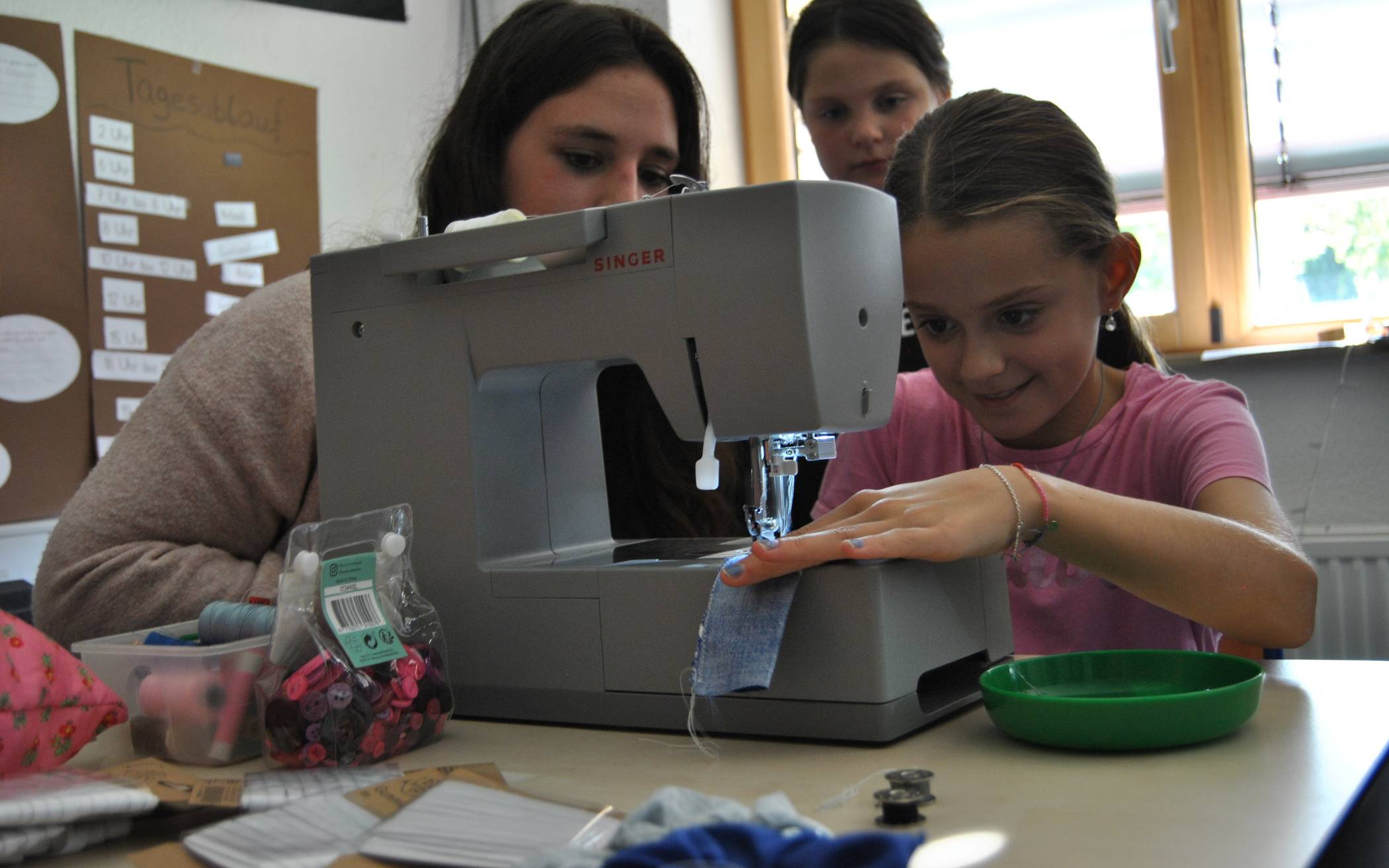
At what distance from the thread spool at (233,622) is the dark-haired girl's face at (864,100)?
143 cm

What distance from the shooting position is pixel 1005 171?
51.4 inches

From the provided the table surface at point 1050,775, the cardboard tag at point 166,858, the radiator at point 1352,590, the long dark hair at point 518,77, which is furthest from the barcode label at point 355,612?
the radiator at point 1352,590

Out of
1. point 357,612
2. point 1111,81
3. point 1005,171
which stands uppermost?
point 1111,81

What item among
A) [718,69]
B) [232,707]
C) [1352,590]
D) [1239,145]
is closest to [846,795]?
[232,707]

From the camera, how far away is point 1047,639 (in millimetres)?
1356

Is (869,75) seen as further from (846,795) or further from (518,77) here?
(846,795)

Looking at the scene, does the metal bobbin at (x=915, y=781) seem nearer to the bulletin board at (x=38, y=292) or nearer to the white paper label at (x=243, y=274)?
the bulletin board at (x=38, y=292)

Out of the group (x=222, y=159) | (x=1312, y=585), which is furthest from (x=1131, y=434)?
(x=222, y=159)

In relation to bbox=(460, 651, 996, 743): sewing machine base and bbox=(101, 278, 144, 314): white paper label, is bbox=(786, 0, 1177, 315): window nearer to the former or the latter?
bbox=(101, 278, 144, 314): white paper label

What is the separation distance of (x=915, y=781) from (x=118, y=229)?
2014 millimetres

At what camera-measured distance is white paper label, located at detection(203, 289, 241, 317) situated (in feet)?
7.64

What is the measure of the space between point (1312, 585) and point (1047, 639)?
1.17 feet

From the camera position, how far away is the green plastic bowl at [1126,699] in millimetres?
702

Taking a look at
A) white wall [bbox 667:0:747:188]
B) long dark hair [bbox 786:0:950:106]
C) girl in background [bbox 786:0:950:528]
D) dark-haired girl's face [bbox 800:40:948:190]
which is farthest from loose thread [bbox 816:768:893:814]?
white wall [bbox 667:0:747:188]
